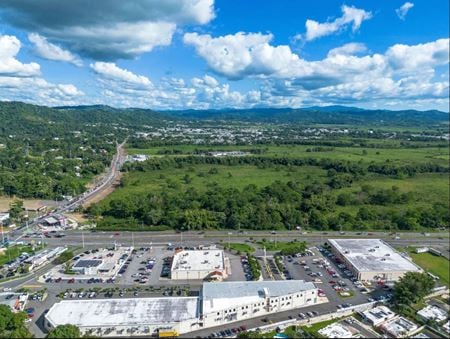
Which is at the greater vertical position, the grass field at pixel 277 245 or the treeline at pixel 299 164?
the treeline at pixel 299 164

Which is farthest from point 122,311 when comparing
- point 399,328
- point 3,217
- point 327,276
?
point 3,217

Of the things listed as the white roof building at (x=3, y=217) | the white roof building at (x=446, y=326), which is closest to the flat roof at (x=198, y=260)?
the white roof building at (x=446, y=326)

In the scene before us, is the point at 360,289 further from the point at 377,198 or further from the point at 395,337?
the point at 377,198

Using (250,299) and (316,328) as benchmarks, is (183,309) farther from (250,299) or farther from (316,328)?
(316,328)

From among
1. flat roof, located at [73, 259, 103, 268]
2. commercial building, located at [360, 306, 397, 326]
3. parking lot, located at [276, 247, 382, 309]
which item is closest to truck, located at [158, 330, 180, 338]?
parking lot, located at [276, 247, 382, 309]

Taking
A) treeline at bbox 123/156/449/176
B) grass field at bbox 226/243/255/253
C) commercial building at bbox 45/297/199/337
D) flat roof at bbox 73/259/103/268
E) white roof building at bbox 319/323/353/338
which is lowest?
grass field at bbox 226/243/255/253

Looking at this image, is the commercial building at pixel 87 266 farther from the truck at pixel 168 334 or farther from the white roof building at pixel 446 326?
the white roof building at pixel 446 326

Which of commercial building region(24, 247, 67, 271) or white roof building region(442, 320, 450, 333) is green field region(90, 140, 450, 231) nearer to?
commercial building region(24, 247, 67, 271)
